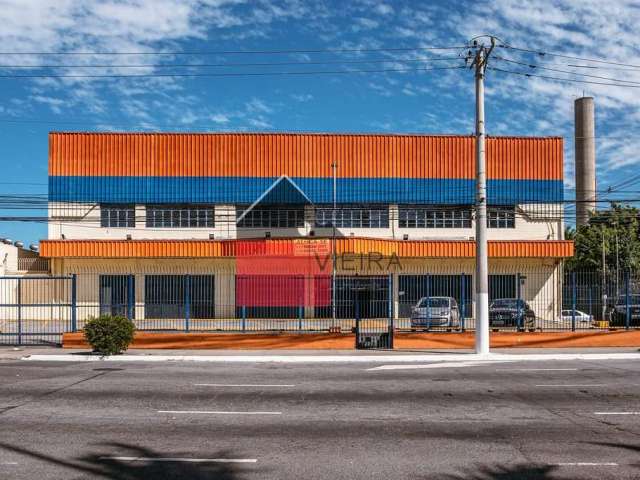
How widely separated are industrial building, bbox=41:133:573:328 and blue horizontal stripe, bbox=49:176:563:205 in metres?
0.06

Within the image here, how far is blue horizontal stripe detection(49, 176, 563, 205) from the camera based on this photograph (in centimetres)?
3947

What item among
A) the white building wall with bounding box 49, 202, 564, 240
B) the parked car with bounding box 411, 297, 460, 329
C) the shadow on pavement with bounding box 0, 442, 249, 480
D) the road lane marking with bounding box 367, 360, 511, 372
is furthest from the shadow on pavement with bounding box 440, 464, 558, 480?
the white building wall with bounding box 49, 202, 564, 240

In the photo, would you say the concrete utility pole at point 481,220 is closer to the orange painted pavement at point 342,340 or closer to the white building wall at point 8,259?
the orange painted pavement at point 342,340

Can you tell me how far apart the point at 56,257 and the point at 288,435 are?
3179 cm

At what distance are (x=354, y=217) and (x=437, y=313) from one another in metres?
15.6

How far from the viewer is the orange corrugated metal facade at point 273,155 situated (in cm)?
3962

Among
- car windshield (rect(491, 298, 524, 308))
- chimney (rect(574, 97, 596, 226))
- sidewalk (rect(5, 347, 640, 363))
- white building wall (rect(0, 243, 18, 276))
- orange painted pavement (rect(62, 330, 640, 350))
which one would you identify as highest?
chimney (rect(574, 97, 596, 226))

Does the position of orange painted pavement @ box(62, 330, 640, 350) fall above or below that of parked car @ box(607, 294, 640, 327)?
below

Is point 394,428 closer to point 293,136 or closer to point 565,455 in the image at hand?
point 565,455

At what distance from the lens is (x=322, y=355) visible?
2155cm

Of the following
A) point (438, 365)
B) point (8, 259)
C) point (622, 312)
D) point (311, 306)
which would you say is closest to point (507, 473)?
point (438, 365)

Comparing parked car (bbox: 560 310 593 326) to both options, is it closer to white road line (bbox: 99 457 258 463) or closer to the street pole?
the street pole

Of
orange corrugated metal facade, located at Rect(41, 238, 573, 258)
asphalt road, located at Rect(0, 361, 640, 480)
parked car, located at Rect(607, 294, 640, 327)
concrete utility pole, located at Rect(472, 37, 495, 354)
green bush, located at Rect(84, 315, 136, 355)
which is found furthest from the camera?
orange corrugated metal facade, located at Rect(41, 238, 573, 258)

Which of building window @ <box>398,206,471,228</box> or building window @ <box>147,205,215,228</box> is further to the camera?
building window @ <box>398,206,471,228</box>
